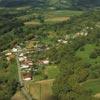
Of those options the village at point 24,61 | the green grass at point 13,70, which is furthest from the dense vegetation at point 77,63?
the green grass at point 13,70

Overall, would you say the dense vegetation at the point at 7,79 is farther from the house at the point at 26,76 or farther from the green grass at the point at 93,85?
the green grass at the point at 93,85

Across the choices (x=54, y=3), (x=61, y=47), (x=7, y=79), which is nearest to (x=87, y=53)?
(x=61, y=47)

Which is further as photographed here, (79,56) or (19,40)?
(19,40)

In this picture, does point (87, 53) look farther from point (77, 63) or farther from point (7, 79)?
point (7, 79)

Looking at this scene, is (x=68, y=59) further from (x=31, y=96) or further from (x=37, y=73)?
(x=31, y=96)

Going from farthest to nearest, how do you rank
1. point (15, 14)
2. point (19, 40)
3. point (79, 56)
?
point (15, 14), point (19, 40), point (79, 56)

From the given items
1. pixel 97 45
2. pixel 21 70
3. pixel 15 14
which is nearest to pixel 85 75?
pixel 21 70
